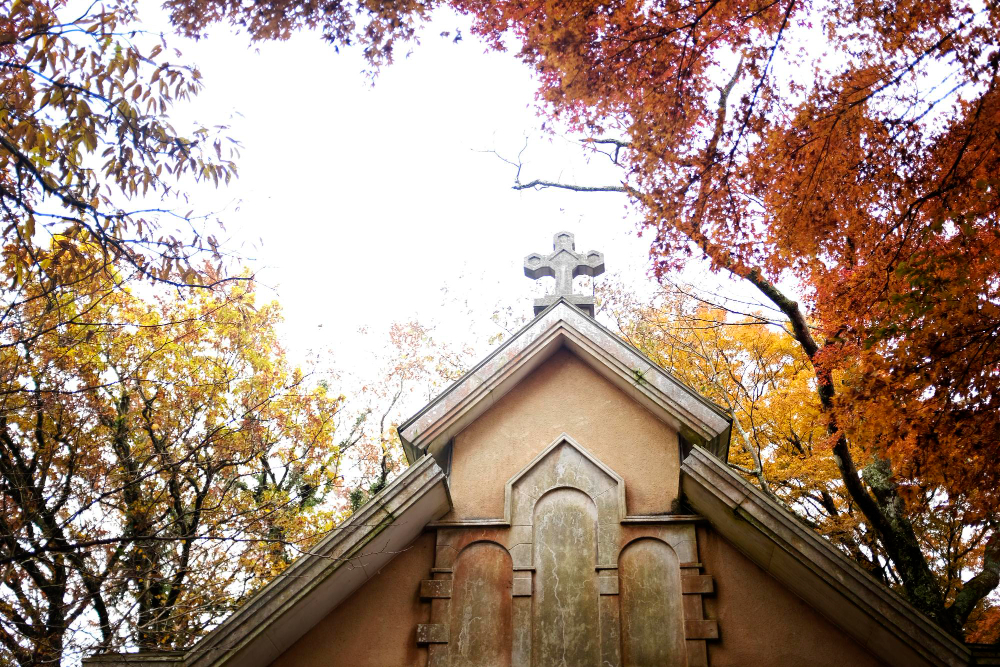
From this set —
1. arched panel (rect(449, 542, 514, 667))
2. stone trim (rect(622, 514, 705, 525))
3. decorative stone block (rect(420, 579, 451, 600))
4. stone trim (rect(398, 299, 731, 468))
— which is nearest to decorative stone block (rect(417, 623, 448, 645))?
arched panel (rect(449, 542, 514, 667))

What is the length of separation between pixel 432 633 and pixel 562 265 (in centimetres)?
526

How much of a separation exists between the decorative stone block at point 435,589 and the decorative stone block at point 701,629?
2.55 m

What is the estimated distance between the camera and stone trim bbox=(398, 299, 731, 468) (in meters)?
8.34

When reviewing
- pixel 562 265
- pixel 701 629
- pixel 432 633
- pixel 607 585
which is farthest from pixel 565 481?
pixel 562 265

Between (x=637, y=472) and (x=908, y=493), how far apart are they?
209 inches

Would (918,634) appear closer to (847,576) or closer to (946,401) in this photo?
(847,576)

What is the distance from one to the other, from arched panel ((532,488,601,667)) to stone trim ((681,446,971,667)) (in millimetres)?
1311

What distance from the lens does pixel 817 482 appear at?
57.5ft

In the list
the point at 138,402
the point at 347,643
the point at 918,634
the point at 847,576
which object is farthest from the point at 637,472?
the point at 138,402

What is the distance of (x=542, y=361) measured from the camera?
9.35 meters

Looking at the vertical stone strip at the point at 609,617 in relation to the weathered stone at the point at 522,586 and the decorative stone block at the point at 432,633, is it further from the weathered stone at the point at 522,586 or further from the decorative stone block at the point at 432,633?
the decorative stone block at the point at 432,633

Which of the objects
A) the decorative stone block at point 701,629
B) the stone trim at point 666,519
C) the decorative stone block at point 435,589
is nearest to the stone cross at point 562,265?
the stone trim at point 666,519

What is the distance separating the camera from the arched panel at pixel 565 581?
7336 mm

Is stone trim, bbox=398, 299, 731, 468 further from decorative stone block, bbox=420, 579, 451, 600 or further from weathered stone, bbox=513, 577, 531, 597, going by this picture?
weathered stone, bbox=513, 577, 531, 597
